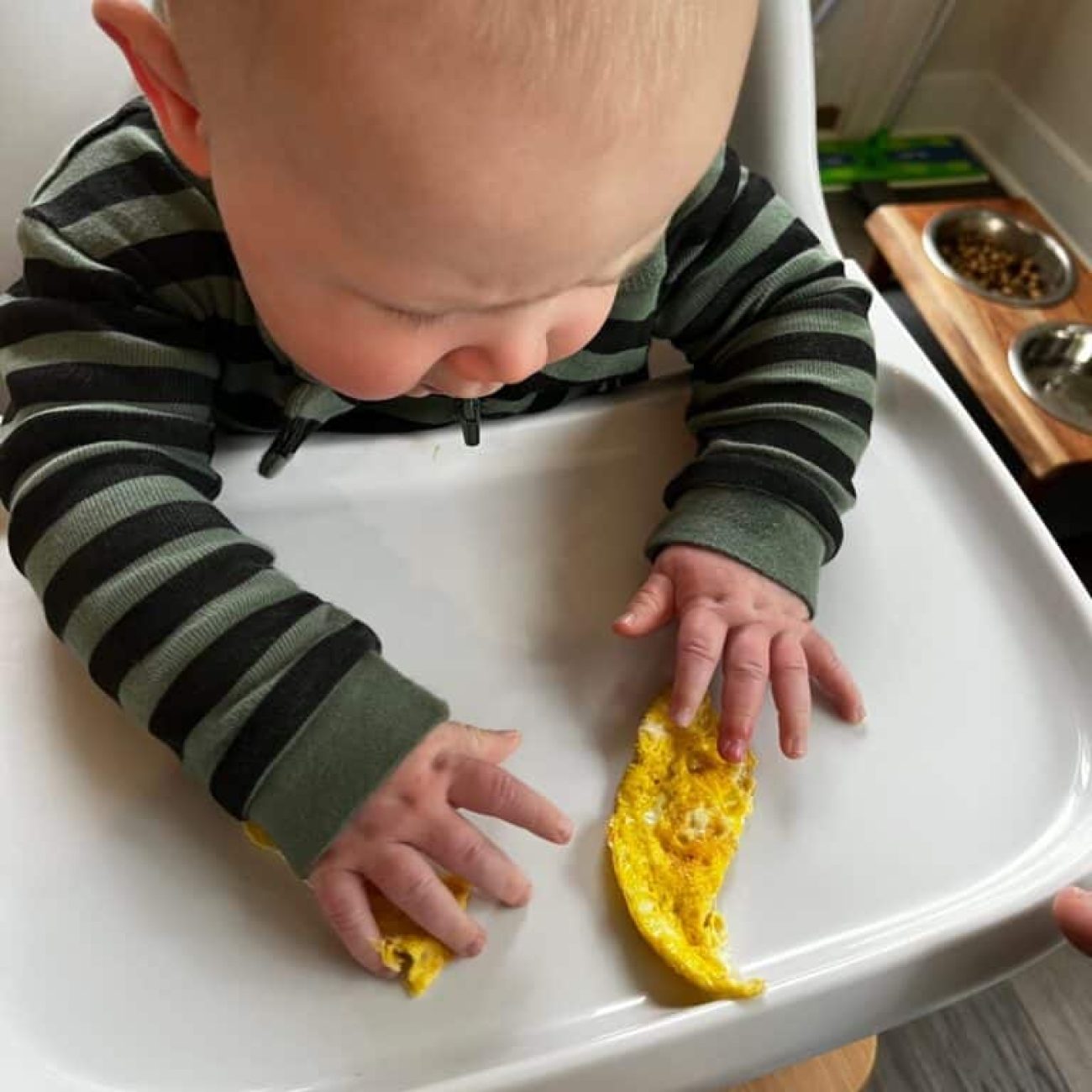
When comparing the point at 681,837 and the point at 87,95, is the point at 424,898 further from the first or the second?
the point at 87,95

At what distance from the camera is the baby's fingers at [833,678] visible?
48 cm

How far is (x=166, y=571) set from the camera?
447 millimetres

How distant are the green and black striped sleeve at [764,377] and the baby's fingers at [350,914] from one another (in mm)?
200

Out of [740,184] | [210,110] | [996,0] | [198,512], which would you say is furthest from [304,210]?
[996,0]

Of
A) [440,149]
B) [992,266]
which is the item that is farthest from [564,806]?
[992,266]

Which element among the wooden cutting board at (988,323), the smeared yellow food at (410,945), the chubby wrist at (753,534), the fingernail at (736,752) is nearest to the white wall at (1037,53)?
the wooden cutting board at (988,323)

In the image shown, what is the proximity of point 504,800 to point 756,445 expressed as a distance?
0.21 metres

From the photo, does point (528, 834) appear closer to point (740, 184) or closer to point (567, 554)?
point (567, 554)

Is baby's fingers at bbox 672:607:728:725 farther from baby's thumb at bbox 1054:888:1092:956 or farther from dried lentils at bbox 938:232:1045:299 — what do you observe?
dried lentils at bbox 938:232:1045:299

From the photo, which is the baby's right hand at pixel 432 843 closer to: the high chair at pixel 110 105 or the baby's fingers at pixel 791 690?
the baby's fingers at pixel 791 690

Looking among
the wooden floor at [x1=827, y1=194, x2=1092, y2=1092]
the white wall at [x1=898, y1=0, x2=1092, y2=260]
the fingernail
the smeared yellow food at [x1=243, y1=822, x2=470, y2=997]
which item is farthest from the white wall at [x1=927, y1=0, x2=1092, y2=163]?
the smeared yellow food at [x1=243, y1=822, x2=470, y2=997]

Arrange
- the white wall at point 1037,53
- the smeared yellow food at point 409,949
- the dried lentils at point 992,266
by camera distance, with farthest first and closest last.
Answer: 1. the white wall at point 1037,53
2. the dried lentils at point 992,266
3. the smeared yellow food at point 409,949

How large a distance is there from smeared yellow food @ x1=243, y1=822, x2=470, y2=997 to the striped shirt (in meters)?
0.03

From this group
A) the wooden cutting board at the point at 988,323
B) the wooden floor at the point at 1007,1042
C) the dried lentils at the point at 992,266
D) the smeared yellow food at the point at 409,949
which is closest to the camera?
the smeared yellow food at the point at 409,949
